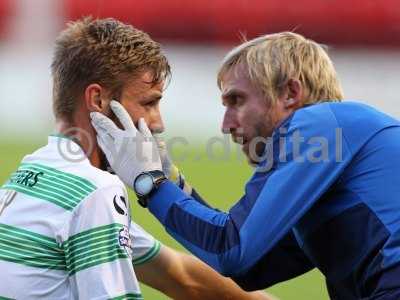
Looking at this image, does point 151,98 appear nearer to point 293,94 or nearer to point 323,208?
point 293,94

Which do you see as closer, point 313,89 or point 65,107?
point 65,107

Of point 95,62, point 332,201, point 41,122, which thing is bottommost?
point 41,122

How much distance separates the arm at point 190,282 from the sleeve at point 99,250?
36.7 inches

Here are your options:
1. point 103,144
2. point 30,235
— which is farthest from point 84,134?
point 30,235

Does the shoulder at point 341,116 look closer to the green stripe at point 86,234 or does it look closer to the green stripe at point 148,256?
the green stripe at point 86,234

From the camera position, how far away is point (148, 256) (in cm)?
349

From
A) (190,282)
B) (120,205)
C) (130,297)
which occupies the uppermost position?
(120,205)

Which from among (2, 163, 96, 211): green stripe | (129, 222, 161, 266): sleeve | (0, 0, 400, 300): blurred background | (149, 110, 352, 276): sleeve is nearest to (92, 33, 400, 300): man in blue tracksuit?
(149, 110, 352, 276): sleeve

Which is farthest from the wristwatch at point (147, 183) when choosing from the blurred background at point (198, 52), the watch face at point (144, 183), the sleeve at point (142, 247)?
the blurred background at point (198, 52)

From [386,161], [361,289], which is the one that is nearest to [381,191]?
[386,161]

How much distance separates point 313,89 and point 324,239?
0.52 metres

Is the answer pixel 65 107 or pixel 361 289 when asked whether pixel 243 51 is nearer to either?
pixel 65 107

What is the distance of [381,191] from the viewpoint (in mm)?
2842

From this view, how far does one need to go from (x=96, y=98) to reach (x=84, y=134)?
0.11 meters
